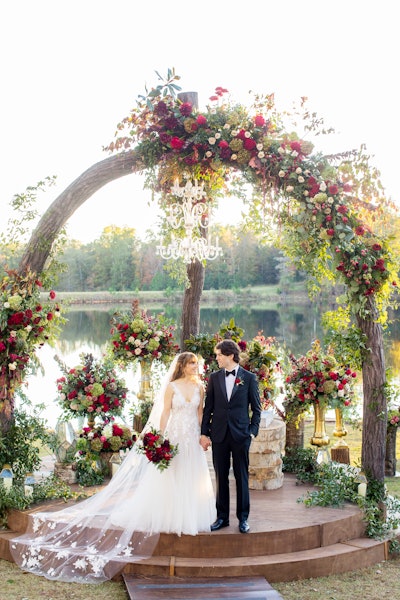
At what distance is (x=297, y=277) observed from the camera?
169 feet

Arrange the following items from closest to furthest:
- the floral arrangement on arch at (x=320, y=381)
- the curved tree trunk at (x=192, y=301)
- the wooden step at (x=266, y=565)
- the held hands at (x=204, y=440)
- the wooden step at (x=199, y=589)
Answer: the wooden step at (x=199, y=589) < the wooden step at (x=266, y=565) < the held hands at (x=204, y=440) < the floral arrangement on arch at (x=320, y=381) < the curved tree trunk at (x=192, y=301)

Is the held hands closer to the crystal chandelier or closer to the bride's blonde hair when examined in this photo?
the bride's blonde hair

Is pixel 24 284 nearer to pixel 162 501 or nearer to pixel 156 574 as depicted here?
pixel 162 501

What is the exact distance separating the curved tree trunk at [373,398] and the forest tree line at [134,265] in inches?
1563

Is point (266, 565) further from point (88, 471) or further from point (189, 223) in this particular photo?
point (189, 223)

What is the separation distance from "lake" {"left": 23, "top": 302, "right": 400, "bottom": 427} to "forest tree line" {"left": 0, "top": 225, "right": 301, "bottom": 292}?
2082 mm

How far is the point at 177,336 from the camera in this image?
27828 millimetres

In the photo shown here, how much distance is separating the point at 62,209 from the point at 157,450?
9.23ft

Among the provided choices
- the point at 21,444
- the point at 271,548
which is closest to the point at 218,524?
the point at 271,548

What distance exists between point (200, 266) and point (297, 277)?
41517mm

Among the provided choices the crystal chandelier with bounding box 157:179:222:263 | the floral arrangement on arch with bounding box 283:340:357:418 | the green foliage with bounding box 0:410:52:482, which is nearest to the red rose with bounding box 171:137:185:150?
the crystal chandelier with bounding box 157:179:222:263

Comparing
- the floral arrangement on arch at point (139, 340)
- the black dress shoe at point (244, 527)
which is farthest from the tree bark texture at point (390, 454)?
the black dress shoe at point (244, 527)

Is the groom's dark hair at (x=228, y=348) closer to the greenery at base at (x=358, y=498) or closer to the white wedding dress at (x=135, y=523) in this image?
the white wedding dress at (x=135, y=523)

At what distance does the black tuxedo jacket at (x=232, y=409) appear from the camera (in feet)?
20.2
